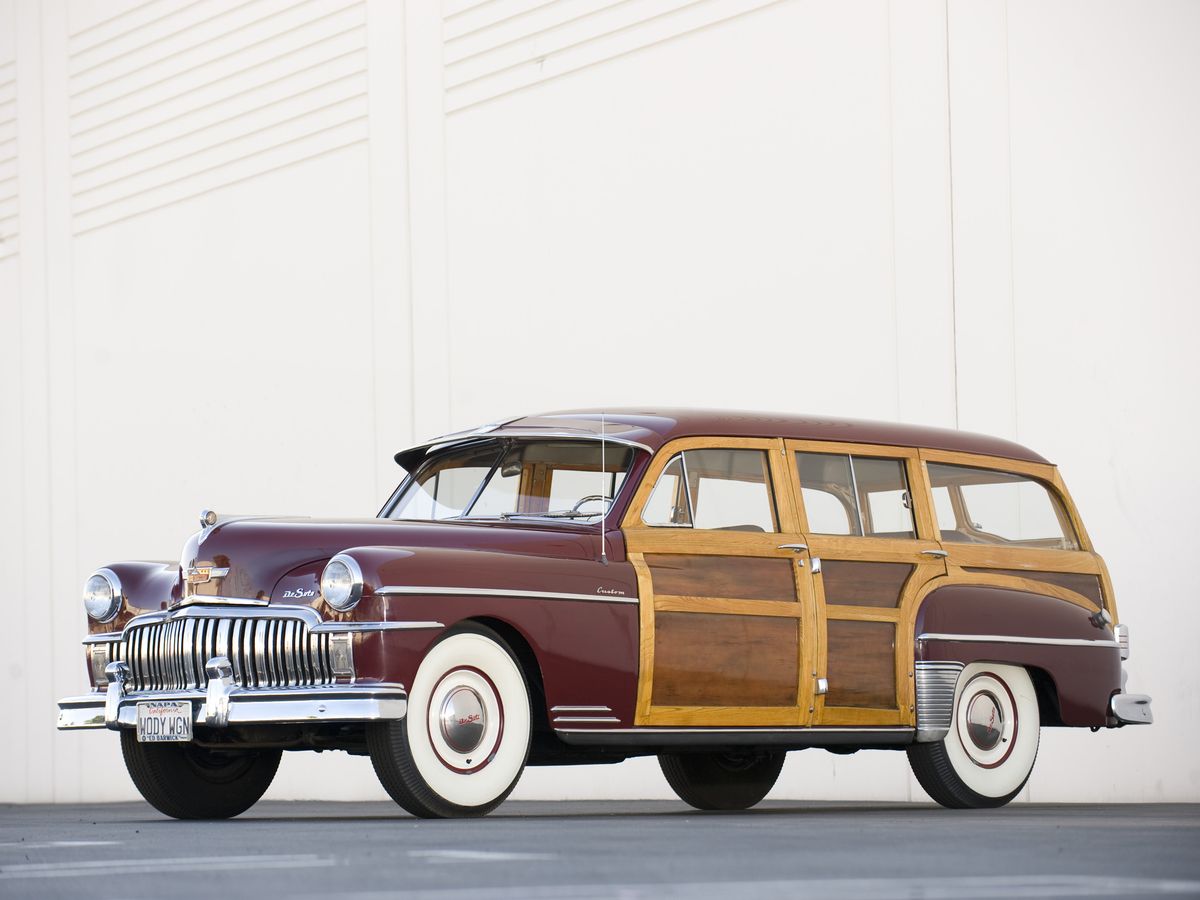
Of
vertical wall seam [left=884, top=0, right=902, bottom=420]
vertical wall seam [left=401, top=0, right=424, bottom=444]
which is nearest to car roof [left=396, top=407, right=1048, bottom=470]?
vertical wall seam [left=884, top=0, right=902, bottom=420]

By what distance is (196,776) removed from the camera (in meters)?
8.07

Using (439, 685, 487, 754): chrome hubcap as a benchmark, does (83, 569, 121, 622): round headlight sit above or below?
above

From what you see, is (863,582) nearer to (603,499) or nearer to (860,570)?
(860,570)

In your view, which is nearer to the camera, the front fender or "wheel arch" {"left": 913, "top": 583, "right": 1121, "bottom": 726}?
the front fender

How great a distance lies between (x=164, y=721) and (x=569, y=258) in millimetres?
6770

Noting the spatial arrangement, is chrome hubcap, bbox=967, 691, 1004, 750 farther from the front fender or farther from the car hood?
the front fender

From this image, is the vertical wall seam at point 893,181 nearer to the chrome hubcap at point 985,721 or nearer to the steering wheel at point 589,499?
the chrome hubcap at point 985,721

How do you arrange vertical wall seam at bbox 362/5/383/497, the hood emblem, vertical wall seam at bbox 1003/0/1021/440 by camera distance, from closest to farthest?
the hood emblem < vertical wall seam at bbox 1003/0/1021/440 < vertical wall seam at bbox 362/5/383/497

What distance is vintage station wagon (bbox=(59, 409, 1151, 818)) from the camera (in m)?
6.93

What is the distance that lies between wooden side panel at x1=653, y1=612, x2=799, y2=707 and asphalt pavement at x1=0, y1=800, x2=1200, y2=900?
785mm

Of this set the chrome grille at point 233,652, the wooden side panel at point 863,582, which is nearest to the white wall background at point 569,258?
the wooden side panel at point 863,582

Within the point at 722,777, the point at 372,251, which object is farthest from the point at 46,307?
the point at 722,777

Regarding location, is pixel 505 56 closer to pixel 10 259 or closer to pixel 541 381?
pixel 541 381

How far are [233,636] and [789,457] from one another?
102 inches
